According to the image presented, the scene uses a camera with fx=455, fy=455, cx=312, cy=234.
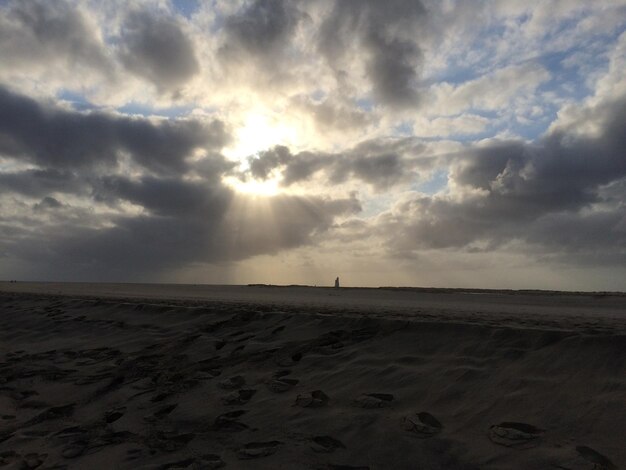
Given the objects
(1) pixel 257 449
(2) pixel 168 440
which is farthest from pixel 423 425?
(2) pixel 168 440

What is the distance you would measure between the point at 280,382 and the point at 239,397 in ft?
1.85

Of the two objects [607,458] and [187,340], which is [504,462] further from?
[187,340]

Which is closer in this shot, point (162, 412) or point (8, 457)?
point (8, 457)

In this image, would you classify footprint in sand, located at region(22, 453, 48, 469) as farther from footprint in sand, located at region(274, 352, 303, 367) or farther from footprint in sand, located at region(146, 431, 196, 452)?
footprint in sand, located at region(274, 352, 303, 367)

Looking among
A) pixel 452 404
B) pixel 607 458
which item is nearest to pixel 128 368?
pixel 452 404

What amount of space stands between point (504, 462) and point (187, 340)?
6008 millimetres

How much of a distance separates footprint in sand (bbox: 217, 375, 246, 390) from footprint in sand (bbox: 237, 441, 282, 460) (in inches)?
61.7

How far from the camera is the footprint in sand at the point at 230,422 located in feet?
15.6

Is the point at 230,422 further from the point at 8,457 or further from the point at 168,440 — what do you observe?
the point at 8,457

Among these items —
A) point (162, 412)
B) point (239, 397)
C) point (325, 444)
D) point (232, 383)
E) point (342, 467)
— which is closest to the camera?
point (342, 467)

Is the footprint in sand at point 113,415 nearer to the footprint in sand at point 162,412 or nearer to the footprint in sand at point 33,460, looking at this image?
the footprint in sand at point 162,412

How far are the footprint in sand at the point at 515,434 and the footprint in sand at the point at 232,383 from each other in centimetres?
317

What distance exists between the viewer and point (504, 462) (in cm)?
358

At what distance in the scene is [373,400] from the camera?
16.4 feet
